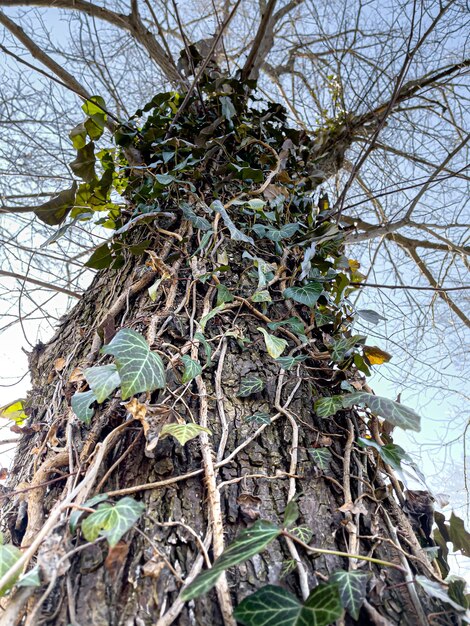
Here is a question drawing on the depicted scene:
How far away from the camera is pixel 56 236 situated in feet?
3.10

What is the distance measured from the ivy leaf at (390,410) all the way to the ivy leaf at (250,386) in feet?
0.46

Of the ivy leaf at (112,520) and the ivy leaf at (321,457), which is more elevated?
the ivy leaf at (321,457)

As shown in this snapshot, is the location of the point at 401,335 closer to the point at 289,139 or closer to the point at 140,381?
the point at 289,139

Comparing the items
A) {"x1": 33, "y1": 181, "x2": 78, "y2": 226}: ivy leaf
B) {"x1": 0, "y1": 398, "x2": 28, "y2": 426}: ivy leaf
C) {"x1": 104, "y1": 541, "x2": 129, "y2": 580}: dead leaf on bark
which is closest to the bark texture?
{"x1": 104, "y1": 541, "x2": 129, "y2": 580}: dead leaf on bark

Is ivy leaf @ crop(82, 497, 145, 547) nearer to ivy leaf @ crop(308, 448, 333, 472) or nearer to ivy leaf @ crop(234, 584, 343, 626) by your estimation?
ivy leaf @ crop(234, 584, 343, 626)

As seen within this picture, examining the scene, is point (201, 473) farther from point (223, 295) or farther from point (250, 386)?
point (223, 295)

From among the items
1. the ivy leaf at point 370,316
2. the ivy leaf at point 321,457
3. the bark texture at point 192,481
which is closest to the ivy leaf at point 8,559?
the bark texture at point 192,481

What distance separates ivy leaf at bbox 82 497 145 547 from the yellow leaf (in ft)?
1.69

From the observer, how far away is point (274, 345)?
0.72 metres

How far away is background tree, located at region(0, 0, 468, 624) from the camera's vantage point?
19.8 inches

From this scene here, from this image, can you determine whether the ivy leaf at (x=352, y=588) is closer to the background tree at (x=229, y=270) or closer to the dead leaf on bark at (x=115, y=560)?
the background tree at (x=229, y=270)

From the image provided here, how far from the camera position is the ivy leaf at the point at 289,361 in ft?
2.32

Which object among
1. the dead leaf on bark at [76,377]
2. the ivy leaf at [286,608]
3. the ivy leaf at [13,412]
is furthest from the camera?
the ivy leaf at [13,412]

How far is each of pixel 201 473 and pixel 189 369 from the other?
15 centimetres
